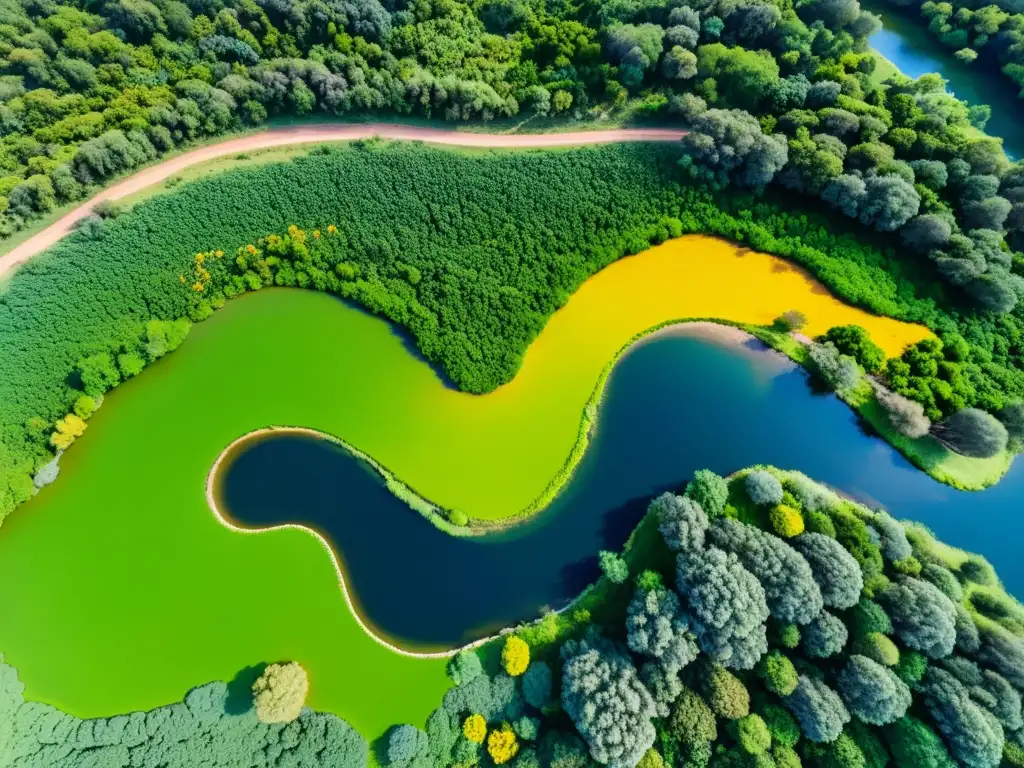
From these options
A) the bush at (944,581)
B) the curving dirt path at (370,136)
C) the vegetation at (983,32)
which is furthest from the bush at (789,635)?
the vegetation at (983,32)

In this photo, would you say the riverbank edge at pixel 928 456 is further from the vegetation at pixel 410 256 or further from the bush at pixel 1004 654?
the bush at pixel 1004 654

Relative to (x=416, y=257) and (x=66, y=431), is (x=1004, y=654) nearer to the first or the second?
(x=416, y=257)

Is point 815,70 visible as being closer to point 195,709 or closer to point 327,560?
point 327,560

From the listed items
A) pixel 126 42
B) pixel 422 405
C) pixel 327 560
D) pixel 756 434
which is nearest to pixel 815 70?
pixel 756 434

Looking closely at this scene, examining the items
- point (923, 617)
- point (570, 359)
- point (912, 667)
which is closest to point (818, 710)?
point (912, 667)

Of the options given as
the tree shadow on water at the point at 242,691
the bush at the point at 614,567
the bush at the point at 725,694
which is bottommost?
the tree shadow on water at the point at 242,691

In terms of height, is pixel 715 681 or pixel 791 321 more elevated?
pixel 791 321
